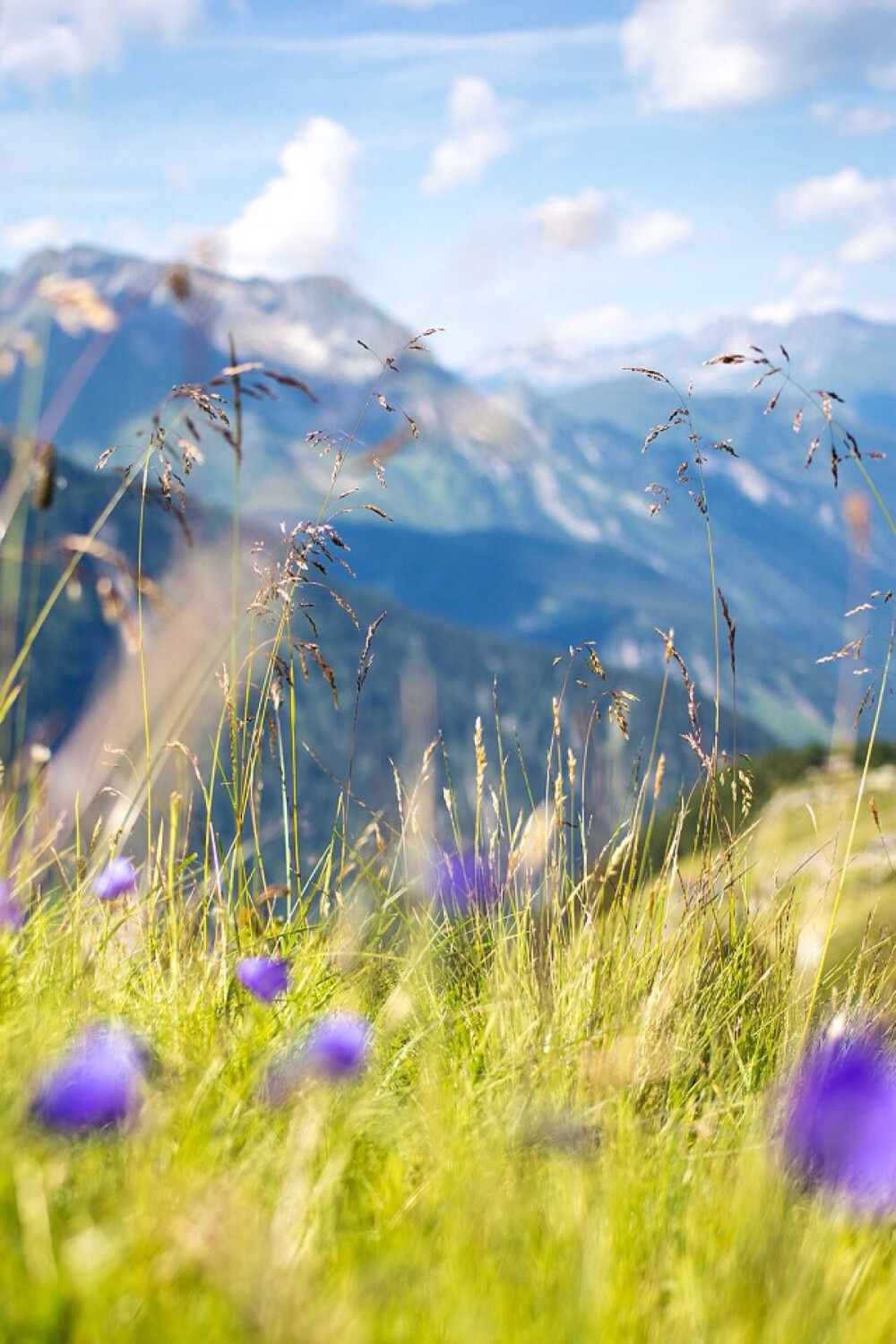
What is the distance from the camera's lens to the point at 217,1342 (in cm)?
117

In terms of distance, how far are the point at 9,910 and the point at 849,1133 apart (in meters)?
1.56

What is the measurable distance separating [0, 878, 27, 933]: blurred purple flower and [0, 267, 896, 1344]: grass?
1.2 inches

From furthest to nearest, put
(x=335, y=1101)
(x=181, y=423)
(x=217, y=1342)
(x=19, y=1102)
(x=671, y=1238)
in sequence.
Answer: (x=181, y=423) → (x=335, y=1101) → (x=671, y=1238) → (x=19, y=1102) → (x=217, y=1342)

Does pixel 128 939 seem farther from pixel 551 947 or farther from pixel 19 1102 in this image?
pixel 19 1102

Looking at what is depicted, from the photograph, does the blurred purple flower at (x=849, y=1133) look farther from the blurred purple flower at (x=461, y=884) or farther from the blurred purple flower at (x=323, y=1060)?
the blurred purple flower at (x=461, y=884)

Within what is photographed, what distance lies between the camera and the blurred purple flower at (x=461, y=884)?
291 centimetres

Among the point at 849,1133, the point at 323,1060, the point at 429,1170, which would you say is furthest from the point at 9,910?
the point at 849,1133

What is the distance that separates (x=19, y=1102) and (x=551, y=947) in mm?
1423

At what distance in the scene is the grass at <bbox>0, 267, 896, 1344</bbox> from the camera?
127cm

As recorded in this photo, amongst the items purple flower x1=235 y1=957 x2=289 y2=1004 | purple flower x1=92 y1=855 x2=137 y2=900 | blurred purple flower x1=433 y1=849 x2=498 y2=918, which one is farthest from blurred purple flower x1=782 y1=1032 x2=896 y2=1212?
purple flower x1=92 y1=855 x2=137 y2=900

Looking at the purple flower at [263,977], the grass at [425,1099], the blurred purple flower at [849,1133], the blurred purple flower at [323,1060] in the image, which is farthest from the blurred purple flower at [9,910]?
the blurred purple flower at [849,1133]

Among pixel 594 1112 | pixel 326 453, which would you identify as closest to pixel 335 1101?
pixel 594 1112

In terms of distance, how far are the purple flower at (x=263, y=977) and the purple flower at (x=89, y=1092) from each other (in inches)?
17.0

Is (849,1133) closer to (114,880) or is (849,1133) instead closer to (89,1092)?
(89,1092)
